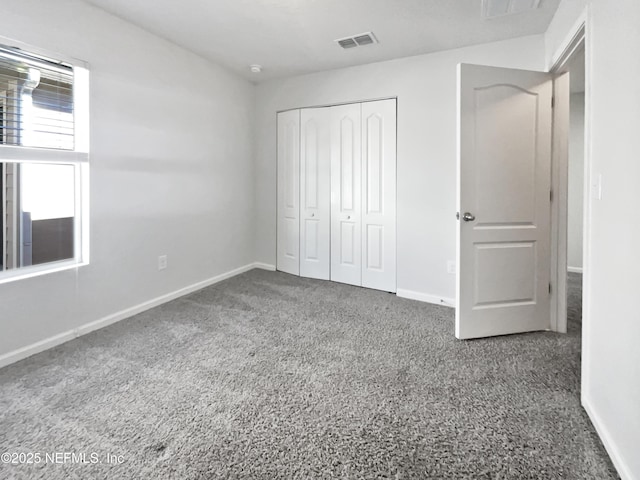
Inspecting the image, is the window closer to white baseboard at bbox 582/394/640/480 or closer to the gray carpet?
the gray carpet

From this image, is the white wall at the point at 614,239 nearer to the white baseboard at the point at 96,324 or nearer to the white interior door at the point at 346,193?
the white interior door at the point at 346,193

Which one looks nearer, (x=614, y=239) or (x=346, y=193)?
(x=614, y=239)

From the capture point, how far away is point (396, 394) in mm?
1927

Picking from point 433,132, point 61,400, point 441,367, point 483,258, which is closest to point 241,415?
point 61,400

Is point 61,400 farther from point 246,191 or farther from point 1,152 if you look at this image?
point 246,191

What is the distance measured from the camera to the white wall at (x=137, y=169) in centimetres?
241

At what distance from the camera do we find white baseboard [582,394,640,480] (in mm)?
1335

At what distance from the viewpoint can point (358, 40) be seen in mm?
3238

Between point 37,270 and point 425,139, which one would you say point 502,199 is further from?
point 37,270

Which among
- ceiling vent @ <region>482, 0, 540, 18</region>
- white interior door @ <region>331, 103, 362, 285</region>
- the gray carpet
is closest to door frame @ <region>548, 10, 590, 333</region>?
the gray carpet

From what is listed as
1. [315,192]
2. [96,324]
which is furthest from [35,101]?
[315,192]

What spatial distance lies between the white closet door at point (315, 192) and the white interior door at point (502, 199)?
1939mm

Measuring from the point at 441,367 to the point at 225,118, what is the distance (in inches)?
139

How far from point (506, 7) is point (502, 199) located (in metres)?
1.43
